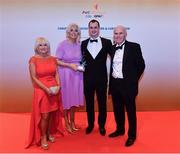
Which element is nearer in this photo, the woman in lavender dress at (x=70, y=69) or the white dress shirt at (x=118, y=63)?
the white dress shirt at (x=118, y=63)

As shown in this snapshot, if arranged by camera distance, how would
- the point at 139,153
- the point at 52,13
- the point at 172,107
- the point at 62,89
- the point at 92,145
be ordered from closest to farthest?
1. the point at 139,153
2. the point at 92,145
3. the point at 62,89
4. the point at 52,13
5. the point at 172,107

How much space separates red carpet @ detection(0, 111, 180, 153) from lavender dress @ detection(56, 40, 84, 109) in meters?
0.52

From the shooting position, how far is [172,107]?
613 centimetres

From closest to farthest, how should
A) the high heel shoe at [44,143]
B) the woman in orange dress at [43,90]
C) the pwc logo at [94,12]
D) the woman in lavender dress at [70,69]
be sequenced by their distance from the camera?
the woman in orange dress at [43,90], the high heel shoe at [44,143], the woman in lavender dress at [70,69], the pwc logo at [94,12]

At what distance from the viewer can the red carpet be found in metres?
4.09

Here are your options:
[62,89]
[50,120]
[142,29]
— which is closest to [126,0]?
[142,29]

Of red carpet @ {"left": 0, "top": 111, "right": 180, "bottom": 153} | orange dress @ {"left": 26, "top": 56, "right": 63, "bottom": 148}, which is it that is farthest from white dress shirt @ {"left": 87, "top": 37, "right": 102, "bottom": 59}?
red carpet @ {"left": 0, "top": 111, "right": 180, "bottom": 153}

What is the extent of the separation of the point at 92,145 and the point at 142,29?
8.32 ft

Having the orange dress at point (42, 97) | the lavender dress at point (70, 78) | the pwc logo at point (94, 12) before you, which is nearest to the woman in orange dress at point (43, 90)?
the orange dress at point (42, 97)

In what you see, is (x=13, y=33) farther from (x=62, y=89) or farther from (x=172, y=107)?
(x=172, y=107)

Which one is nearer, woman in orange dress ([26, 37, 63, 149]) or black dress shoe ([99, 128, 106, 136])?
woman in orange dress ([26, 37, 63, 149])

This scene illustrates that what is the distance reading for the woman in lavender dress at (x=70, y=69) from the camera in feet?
14.7

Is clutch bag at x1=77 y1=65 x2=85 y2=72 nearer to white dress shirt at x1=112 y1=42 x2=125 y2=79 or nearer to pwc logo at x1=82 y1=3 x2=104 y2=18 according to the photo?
white dress shirt at x1=112 y1=42 x2=125 y2=79

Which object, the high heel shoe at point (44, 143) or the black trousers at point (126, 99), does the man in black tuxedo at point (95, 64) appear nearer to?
the black trousers at point (126, 99)
